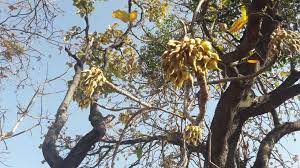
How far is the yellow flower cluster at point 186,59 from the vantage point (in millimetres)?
1699

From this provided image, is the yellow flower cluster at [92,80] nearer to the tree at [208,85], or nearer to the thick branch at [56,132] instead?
the tree at [208,85]

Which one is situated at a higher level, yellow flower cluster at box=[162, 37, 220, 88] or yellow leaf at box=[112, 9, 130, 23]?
yellow leaf at box=[112, 9, 130, 23]

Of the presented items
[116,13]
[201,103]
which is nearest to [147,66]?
[116,13]

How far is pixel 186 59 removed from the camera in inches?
67.0

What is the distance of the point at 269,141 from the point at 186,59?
4.53 m

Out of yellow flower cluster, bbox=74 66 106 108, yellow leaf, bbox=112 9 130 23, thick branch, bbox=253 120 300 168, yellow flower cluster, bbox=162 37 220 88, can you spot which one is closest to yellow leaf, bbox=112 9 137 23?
yellow leaf, bbox=112 9 130 23

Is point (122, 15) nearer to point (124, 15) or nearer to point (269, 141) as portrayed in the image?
point (124, 15)

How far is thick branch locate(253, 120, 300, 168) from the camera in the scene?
5.72 metres

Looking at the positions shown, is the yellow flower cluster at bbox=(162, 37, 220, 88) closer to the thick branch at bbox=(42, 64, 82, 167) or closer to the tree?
the tree

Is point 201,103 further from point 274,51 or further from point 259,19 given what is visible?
point 259,19

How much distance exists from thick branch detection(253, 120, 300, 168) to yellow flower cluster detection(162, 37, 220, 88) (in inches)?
167

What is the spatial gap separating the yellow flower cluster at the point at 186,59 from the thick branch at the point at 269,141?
423cm

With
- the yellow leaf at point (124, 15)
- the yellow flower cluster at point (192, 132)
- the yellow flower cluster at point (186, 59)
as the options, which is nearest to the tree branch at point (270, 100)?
the yellow flower cluster at point (192, 132)

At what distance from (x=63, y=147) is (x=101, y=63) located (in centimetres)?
146
